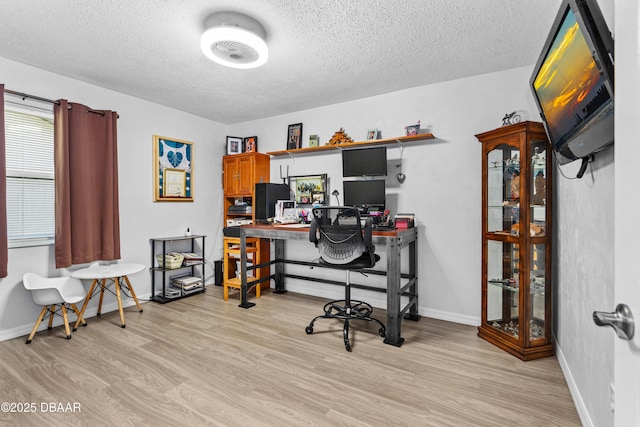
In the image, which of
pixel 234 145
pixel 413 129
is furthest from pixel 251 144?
pixel 413 129

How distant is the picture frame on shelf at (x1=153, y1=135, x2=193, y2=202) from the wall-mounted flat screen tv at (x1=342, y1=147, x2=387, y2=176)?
2.20 m

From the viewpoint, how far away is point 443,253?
10.4ft

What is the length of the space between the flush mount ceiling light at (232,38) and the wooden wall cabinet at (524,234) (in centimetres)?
202

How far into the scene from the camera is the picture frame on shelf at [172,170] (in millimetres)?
3820

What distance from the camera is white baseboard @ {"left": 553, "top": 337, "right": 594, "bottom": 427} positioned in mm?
1586

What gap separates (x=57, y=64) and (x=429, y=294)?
4.22 metres

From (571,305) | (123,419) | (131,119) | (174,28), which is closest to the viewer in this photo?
(123,419)

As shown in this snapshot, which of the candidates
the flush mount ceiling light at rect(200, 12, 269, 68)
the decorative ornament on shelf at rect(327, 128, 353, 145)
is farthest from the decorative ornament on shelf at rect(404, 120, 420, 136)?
the flush mount ceiling light at rect(200, 12, 269, 68)

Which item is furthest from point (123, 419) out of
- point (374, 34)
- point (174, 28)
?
point (374, 34)

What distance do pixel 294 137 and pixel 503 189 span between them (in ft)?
8.28
